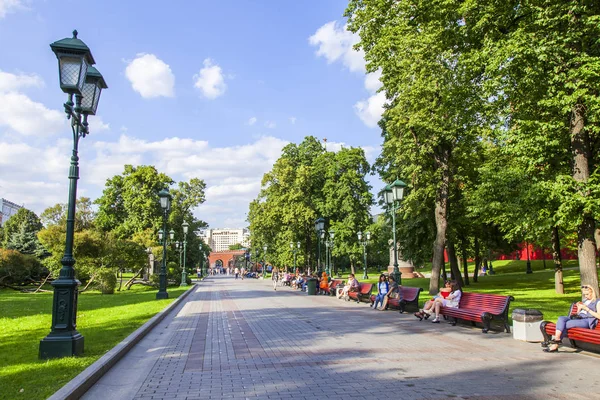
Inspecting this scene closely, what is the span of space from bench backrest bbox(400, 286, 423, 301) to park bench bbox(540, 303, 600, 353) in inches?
252

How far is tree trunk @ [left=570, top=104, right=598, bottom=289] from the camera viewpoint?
12.6 meters

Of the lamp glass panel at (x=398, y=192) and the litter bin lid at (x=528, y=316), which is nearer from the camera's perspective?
the litter bin lid at (x=528, y=316)

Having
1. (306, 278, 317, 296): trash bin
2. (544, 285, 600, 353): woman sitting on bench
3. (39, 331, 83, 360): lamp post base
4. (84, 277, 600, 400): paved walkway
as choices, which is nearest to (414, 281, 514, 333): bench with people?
(84, 277, 600, 400): paved walkway

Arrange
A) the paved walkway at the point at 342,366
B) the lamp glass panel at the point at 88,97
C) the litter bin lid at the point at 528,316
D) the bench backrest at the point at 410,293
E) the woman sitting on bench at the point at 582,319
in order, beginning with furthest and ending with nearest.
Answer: the bench backrest at the point at 410,293
the litter bin lid at the point at 528,316
the lamp glass panel at the point at 88,97
the woman sitting on bench at the point at 582,319
the paved walkway at the point at 342,366

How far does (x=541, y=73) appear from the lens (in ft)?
41.7

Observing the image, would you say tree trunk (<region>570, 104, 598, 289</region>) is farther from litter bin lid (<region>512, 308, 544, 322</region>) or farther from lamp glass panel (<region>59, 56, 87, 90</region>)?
lamp glass panel (<region>59, 56, 87, 90</region>)

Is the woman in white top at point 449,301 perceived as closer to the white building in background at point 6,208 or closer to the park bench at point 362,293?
the park bench at point 362,293

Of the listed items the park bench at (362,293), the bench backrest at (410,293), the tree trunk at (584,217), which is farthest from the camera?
the park bench at (362,293)

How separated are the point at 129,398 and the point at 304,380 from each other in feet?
7.05

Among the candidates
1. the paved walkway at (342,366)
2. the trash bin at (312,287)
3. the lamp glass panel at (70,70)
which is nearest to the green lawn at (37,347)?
the paved walkway at (342,366)

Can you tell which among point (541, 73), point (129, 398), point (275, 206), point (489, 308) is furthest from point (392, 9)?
point (275, 206)

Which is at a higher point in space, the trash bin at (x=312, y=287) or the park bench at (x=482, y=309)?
the park bench at (x=482, y=309)

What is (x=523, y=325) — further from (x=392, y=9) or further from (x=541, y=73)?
(x=392, y=9)

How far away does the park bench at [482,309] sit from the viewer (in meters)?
9.94
